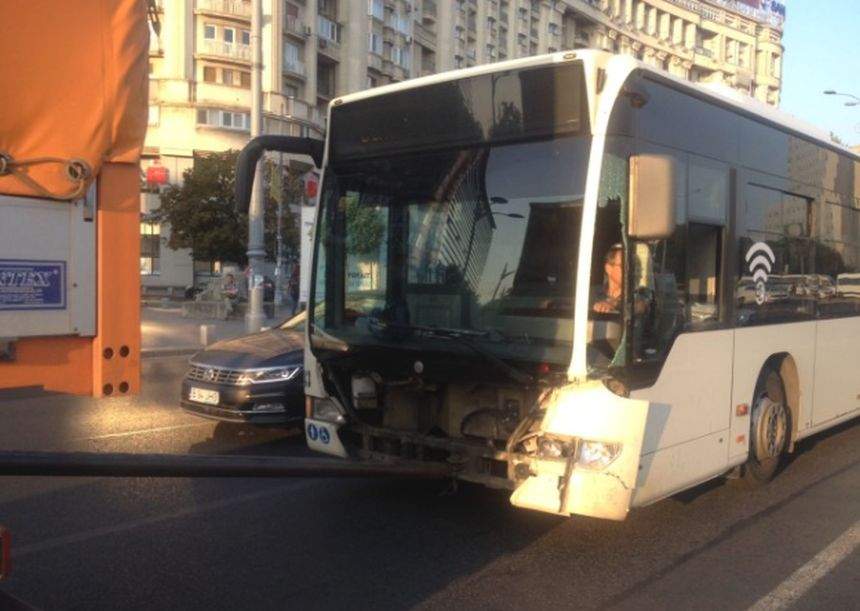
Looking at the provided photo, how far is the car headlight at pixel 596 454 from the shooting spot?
15.5 feet

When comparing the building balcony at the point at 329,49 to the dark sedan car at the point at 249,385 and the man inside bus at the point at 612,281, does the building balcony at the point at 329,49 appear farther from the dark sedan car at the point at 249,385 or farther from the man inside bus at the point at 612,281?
the man inside bus at the point at 612,281

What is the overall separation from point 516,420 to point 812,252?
360 centimetres

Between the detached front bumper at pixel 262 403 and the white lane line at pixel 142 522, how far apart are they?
1443mm

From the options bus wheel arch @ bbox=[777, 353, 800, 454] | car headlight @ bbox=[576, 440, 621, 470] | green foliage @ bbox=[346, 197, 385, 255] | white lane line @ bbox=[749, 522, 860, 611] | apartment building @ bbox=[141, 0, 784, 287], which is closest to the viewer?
white lane line @ bbox=[749, 522, 860, 611]

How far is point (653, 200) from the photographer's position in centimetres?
469

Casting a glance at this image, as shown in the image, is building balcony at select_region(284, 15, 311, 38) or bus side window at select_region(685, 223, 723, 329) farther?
building balcony at select_region(284, 15, 311, 38)

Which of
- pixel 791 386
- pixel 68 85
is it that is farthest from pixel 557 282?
pixel 791 386

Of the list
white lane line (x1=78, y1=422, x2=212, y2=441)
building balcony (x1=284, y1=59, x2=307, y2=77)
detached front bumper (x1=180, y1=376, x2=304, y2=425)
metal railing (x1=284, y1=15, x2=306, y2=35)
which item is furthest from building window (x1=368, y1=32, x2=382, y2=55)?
detached front bumper (x1=180, y1=376, x2=304, y2=425)

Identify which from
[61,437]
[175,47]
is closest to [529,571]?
[61,437]

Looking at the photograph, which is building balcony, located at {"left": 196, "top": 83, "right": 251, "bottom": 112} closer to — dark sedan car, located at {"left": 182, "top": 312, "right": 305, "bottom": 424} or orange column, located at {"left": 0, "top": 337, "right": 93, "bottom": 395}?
dark sedan car, located at {"left": 182, "top": 312, "right": 305, "bottom": 424}

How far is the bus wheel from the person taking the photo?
653cm

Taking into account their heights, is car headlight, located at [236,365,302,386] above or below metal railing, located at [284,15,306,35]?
below

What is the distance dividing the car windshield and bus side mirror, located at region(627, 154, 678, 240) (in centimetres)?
30

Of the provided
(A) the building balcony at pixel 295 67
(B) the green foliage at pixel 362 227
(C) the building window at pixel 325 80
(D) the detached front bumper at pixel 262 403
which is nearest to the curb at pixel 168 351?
(D) the detached front bumper at pixel 262 403
